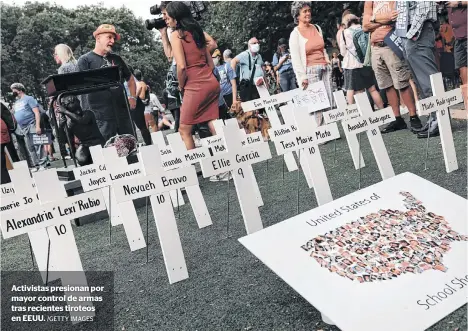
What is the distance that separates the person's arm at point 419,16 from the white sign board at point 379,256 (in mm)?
2476

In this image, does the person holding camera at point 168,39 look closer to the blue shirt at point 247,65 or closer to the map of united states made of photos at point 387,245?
the map of united states made of photos at point 387,245

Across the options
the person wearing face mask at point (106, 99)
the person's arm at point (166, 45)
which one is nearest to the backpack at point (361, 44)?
the person's arm at point (166, 45)

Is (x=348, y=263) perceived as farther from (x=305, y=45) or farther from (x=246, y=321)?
(x=305, y=45)

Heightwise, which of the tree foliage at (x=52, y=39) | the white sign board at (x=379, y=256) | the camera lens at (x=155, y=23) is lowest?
the white sign board at (x=379, y=256)

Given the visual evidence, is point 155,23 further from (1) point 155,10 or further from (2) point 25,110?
(2) point 25,110

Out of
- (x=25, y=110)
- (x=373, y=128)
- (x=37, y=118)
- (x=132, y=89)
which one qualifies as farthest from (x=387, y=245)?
(x=25, y=110)

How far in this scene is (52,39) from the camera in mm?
27219

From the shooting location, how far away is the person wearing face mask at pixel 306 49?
4.95 metres

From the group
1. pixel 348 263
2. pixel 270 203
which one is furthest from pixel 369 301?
pixel 270 203

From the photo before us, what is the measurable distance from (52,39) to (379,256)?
29169 mm

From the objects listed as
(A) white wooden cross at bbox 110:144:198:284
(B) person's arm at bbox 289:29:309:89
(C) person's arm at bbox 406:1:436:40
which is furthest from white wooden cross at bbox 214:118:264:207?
(C) person's arm at bbox 406:1:436:40

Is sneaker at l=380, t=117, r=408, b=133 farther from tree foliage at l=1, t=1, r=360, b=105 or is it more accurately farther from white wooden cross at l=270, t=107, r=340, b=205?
tree foliage at l=1, t=1, r=360, b=105

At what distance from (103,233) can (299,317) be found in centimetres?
214

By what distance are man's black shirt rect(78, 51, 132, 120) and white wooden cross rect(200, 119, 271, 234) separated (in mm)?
2434
